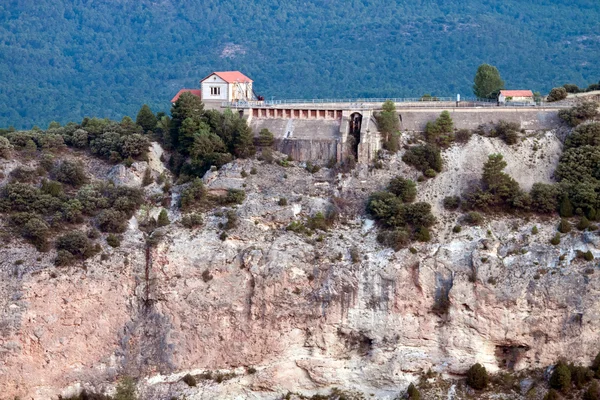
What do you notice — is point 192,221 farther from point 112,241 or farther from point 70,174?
point 70,174

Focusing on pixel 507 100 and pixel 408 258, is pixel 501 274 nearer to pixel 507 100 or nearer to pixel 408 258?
pixel 408 258

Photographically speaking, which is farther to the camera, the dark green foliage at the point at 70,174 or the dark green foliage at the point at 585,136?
the dark green foliage at the point at 70,174

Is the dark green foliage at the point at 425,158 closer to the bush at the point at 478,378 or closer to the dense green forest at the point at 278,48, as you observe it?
the bush at the point at 478,378

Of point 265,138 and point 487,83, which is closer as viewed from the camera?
point 265,138

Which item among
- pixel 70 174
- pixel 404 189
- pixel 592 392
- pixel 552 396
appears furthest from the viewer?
pixel 70 174

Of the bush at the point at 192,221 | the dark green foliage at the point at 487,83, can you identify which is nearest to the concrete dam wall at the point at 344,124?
the dark green foliage at the point at 487,83

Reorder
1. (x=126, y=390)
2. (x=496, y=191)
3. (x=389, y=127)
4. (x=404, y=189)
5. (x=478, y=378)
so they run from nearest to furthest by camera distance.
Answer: (x=478, y=378)
(x=126, y=390)
(x=496, y=191)
(x=404, y=189)
(x=389, y=127)

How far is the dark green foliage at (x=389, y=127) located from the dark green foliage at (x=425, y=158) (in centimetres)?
148

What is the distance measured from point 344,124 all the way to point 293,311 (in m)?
16.8

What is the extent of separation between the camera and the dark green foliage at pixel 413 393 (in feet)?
241

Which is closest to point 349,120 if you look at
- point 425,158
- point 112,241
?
point 425,158

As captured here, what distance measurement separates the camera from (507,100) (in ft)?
295

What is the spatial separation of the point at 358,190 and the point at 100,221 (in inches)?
675

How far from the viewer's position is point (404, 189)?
268 ft
